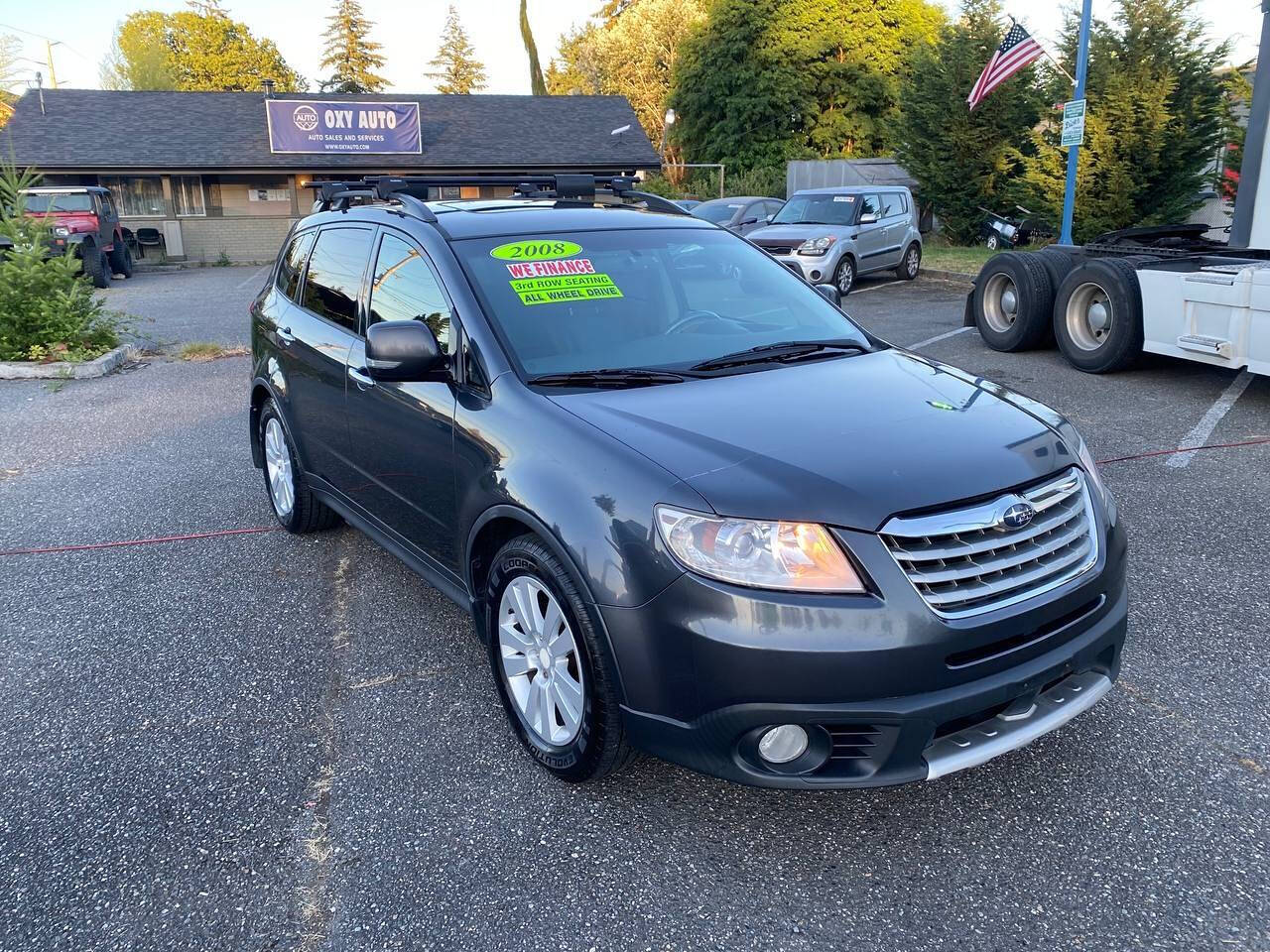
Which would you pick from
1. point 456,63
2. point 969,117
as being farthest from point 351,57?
point 969,117

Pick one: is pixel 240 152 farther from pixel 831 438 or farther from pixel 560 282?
pixel 831 438

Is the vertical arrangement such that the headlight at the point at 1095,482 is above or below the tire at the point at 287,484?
above

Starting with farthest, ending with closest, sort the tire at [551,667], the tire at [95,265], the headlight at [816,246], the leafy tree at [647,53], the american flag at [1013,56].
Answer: the leafy tree at [647,53] < the tire at [95,265] < the headlight at [816,246] < the american flag at [1013,56] < the tire at [551,667]

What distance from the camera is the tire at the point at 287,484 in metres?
5.27

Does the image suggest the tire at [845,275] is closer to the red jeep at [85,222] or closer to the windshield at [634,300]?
the windshield at [634,300]

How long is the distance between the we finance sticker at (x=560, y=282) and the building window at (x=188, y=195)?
103 feet

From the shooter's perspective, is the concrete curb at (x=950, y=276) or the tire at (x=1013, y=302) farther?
the concrete curb at (x=950, y=276)

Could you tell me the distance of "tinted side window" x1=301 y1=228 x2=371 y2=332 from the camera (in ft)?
14.7

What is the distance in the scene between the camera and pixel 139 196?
31.3 metres

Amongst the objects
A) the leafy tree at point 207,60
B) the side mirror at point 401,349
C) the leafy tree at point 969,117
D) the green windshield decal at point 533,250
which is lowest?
the side mirror at point 401,349

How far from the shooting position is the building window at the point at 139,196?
3095 cm

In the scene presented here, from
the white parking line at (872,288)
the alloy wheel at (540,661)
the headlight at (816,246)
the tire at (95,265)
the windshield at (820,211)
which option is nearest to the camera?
the alloy wheel at (540,661)

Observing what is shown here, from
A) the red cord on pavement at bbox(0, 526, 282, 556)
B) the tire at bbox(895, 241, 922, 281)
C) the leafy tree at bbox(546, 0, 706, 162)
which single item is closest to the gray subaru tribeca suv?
the red cord on pavement at bbox(0, 526, 282, 556)

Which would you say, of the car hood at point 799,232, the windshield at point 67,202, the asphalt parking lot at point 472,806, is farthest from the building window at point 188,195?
the asphalt parking lot at point 472,806
